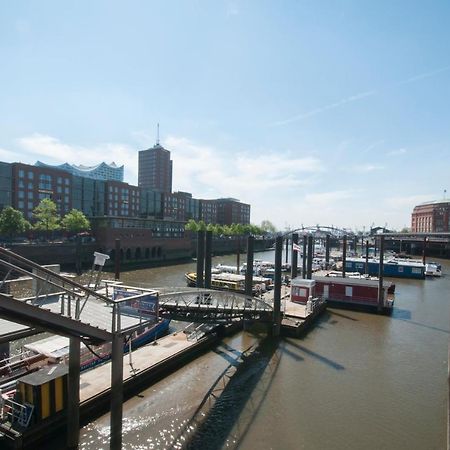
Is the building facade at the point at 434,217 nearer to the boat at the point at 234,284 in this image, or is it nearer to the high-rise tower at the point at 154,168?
the boat at the point at 234,284

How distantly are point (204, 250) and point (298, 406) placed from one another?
16.2 metres

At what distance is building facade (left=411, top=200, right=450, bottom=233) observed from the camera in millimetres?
144750

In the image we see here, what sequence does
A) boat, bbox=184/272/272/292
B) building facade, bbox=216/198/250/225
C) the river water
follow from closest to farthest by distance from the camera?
the river water < boat, bbox=184/272/272/292 < building facade, bbox=216/198/250/225

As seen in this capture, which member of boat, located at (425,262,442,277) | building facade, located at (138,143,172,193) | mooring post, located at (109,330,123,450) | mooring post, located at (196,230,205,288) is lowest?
boat, located at (425,262,442,277)

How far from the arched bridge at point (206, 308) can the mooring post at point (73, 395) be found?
164 inches

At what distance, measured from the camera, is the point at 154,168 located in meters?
186

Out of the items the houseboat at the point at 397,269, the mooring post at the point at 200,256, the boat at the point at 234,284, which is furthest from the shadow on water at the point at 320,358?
the houseboat at the point at 397,269

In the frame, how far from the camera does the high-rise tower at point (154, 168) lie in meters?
186

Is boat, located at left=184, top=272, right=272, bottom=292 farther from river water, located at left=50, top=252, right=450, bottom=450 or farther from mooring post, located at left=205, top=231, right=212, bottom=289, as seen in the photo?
river water, located at left=50, top=252, right=450, bottom=450

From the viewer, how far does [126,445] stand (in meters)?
12.0

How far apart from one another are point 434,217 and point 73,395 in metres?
168

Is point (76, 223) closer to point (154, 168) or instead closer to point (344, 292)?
point (344, 292)

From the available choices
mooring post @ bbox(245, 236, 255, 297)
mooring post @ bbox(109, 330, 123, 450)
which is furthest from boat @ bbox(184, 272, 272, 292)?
mooring post @ bbox(109, 330, 123, 450)

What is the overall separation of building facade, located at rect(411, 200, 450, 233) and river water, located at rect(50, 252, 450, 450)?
449 feet
